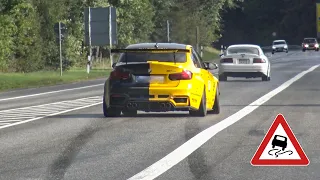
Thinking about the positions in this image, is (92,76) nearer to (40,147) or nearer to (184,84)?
(184,84)

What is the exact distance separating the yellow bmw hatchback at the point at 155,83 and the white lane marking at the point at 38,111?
1.85 metres

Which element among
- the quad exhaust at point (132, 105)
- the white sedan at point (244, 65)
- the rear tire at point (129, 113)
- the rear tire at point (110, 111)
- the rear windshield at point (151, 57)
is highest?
the rear windshield at point (151, 57)

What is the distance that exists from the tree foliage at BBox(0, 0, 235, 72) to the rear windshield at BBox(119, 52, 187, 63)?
35.0 metres

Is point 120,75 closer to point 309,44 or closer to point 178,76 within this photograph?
point 178,76

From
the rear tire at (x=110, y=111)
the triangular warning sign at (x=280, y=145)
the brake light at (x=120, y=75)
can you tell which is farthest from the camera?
the rear tire at (x=110, y=111)

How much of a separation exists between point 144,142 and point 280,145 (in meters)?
4.28

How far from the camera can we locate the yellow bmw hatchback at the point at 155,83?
19969mm

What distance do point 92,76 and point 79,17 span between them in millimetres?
19411

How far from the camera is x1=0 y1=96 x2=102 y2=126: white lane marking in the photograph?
20.7 metres

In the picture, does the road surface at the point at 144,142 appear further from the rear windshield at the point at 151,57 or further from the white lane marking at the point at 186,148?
the rear windshield at the point at 151,57

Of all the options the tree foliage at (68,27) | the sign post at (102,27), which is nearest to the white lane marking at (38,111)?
the sign post at (102,27)

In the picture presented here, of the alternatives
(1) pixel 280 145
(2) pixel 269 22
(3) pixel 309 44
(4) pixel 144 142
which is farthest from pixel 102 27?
(2) pixel 269 22

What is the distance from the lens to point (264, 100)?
26172 millimetres

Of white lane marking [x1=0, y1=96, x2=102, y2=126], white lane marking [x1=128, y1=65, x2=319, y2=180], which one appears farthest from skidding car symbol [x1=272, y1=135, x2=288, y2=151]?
white lane marking [x1=0, y1=96, x2=102, y2=126]
